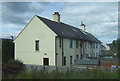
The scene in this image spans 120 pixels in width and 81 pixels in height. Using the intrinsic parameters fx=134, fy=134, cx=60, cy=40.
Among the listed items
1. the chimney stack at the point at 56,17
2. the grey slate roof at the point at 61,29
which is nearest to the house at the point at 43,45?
the grey slate roof at the point at 61,29

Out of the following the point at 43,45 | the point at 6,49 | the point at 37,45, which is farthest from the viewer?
the point at 6,49

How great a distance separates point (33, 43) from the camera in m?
19.5

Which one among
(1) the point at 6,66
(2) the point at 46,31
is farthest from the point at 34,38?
(1) the point at 6,66

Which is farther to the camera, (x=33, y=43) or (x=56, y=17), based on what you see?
(x=56, y=17)

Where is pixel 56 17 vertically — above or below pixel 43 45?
above


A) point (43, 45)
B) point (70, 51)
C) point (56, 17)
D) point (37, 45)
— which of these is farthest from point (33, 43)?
point (56, 17)

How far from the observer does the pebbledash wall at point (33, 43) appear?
59.9 ft

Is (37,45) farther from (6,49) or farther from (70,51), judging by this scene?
(6,49)

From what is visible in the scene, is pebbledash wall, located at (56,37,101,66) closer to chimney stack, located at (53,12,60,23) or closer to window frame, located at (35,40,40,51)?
window frame, located at (35,40,40,51)

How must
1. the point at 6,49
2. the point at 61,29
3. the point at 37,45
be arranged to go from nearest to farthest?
1. the point at 37,45
2. the point at 61,29
3. the point at 6,49

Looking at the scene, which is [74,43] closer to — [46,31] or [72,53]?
[72,53]

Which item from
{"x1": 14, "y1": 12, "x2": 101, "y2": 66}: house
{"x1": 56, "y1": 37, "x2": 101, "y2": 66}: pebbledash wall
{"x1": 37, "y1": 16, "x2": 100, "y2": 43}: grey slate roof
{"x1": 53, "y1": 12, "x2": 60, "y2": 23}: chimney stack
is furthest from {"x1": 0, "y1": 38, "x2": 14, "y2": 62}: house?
{"x1": 56, "y1": 37, "x2": 101, "y2": 66}: pebbledash wall

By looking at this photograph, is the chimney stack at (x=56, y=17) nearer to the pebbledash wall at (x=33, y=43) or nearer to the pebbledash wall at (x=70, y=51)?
the pebbledash wall at (x=70, y=51)

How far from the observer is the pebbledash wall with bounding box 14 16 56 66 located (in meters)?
18.2
